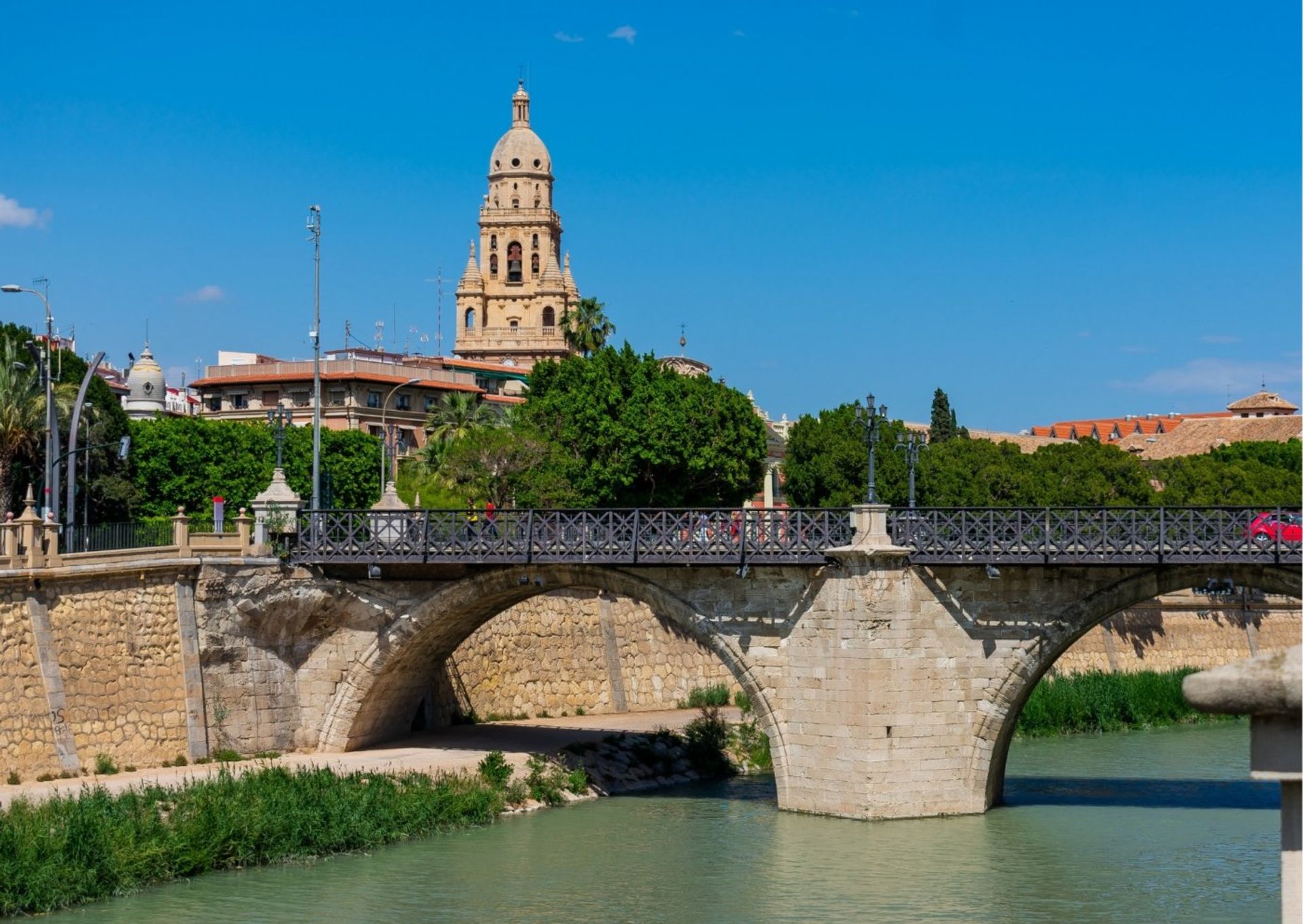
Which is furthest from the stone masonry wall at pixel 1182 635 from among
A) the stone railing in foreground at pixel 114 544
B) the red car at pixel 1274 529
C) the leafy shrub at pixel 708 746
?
the stone railing in foreground at pixel 114 544

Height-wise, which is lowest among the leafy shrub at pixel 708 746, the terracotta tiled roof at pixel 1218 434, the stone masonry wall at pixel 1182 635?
the leafy shrub at pixel 708 746

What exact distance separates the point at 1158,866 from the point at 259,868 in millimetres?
14591

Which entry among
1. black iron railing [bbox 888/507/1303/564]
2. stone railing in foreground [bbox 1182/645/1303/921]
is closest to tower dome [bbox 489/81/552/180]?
black iron railing [bbox 888/507/1303/564]

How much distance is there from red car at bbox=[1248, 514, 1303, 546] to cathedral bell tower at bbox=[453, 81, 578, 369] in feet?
299

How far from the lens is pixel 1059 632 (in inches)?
1217

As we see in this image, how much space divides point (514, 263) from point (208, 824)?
315 ft

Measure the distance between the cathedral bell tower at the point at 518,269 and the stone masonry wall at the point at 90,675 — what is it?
86194mm

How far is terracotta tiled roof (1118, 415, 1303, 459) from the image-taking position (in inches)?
3920

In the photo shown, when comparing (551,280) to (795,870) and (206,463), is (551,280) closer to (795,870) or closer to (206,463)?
(206,463)

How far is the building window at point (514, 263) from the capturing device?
121 m

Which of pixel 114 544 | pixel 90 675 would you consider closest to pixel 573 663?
pixel 114 544

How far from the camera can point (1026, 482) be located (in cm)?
6431

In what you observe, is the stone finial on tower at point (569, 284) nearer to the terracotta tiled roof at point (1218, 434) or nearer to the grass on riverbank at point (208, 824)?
the terracotta tiled roof at point (1218, 434)

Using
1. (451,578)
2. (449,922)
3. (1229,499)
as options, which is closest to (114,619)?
(451,578)
